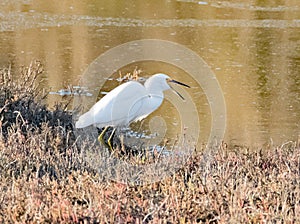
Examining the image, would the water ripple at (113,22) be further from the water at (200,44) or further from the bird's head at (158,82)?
the bird's head at (158,82)

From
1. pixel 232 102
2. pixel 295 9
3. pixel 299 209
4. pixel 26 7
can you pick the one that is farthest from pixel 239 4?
pixel 299 209

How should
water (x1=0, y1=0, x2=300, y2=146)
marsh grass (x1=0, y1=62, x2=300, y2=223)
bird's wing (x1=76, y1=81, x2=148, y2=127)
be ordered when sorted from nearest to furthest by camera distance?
marsh grass (x1=0, y1=62, x2=300, y2=223), bird's wing (x1=76, y1=81, x2=148, y2=127), water (x1=0, y1=0, x2=300, y2=146)

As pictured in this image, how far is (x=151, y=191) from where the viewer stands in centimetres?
358

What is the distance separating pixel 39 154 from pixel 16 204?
970 millimetres

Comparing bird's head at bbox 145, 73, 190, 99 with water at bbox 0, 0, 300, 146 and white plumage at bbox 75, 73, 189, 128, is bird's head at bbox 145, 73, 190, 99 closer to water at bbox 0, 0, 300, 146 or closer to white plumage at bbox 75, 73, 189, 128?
white plumage at bbox 75, 73, 189, 128

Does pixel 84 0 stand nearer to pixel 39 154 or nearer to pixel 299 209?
pixel 39 154

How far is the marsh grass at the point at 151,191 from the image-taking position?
308 cm

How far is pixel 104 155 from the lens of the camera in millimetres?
4227

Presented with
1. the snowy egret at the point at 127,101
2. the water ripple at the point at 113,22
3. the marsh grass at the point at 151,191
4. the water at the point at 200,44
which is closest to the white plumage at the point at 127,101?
the snowy egret at the point at 127,101

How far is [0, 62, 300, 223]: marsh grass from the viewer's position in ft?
10.1

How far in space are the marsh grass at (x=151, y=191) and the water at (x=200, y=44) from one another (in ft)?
7.20

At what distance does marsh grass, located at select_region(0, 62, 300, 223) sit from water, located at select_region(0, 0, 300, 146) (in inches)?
86.4

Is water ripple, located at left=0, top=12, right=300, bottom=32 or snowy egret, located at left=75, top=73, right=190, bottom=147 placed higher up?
water ripple, located at left=0, top=12, right=300, bottom=32

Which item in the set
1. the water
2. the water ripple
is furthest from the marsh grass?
the water ripple
